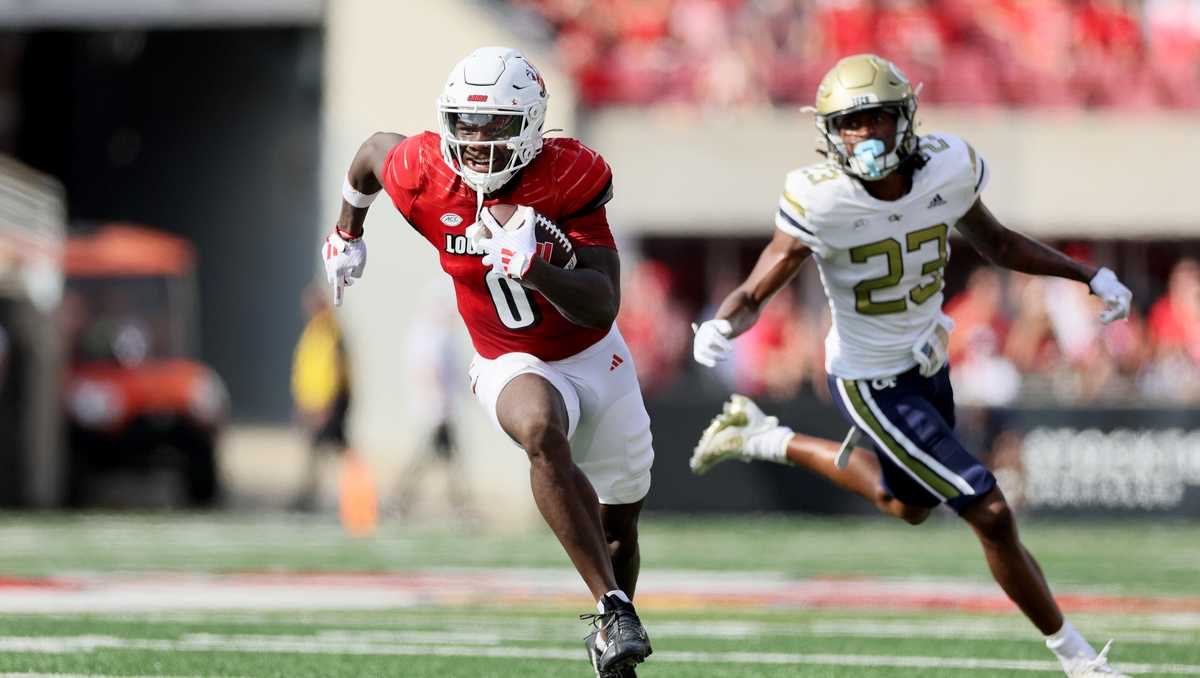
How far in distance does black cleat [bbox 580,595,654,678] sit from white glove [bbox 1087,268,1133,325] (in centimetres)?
205

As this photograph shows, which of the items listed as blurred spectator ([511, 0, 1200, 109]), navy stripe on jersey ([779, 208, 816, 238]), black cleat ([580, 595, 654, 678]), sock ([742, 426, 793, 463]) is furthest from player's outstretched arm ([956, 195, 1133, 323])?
blurred spectator ([511, 0, 1200, 109])

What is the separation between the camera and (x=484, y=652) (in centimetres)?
623

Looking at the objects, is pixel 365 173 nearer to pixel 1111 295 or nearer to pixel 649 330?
pixel 1111 295

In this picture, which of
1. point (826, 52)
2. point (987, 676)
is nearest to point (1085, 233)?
point (826, 52)

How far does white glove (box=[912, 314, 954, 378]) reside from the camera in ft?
20.8

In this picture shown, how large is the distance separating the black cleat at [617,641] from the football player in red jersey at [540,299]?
0.4 inches

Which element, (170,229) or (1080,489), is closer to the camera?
(1080,489)

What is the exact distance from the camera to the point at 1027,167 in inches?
696

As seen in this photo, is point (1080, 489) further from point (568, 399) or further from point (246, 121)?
point (246, 121)

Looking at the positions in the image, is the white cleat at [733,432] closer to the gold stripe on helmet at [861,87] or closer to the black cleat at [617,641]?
the gold stripe on helmet at [861,87]

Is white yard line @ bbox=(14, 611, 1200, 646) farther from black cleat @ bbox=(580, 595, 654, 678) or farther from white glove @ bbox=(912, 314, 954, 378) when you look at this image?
black cleat @ bbox=(580, 595, 654, 678)

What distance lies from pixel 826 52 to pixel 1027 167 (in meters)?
2.06

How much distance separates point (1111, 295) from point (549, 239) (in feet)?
6.37

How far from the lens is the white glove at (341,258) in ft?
19.4
